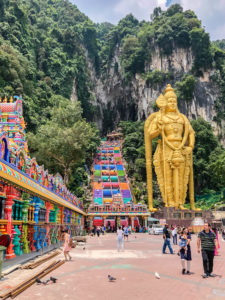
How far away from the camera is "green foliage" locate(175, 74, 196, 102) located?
1779 inches

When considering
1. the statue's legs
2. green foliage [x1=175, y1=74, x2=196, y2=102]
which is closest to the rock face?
green foliage [x1=175, y1=74, x2=196, y2=102]

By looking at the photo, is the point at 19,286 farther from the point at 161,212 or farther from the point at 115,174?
the point at 115,174

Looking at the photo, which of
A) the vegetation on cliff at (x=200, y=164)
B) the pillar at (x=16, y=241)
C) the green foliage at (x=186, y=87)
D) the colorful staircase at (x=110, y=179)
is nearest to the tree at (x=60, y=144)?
the colorful staircase at (x=110, y=179)

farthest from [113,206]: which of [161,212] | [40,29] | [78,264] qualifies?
[40,29]

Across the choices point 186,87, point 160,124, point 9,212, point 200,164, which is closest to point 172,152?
point 160,124

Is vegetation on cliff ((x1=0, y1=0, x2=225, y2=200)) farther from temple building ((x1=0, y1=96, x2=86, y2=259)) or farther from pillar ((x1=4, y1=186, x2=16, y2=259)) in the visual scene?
pillar ((x1=4, y1=186, x2=16, y2=259))

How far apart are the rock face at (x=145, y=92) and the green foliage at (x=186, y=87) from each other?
0.92 meters

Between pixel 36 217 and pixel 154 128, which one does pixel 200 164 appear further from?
pixel 36 217

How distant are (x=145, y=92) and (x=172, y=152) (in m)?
25.6

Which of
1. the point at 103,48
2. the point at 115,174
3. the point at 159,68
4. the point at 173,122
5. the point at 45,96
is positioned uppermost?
the point at 103,48

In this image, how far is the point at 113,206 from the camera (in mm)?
29016

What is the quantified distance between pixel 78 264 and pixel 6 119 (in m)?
10.5

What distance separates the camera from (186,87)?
4544 cm

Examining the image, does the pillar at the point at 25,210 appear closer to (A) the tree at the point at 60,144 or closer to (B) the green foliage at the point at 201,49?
(A) the tree at the point at 60,144
